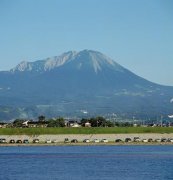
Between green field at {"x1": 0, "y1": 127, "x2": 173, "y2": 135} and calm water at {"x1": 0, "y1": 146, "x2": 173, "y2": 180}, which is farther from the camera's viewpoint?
green field at {"x1": 0, "y1": 127, "x2": 173, "y2": 135}

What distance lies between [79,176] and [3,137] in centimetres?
7866

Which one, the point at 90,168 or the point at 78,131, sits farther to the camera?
the point at 78,131

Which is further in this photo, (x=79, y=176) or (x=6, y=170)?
(x=6, y=170)

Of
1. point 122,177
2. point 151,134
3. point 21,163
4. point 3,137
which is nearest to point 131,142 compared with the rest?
point 151,134

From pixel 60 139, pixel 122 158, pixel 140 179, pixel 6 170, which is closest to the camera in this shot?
pixel 140 179

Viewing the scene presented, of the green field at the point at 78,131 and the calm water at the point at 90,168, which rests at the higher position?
the green field at the point at 78,131

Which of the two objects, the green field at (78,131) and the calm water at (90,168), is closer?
the calm water at (90,168)

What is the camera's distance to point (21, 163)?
74875mm

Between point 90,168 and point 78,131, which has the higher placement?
point 78,131

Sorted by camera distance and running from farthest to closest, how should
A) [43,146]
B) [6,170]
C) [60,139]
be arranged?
[60,139], [43,146], [6,170]

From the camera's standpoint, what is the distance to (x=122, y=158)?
80.9 metres

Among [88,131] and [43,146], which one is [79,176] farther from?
[88,131]

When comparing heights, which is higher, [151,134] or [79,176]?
[151,134]

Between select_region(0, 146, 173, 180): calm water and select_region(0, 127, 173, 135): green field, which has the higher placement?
select_region(0, 127, 173, 135): green field
